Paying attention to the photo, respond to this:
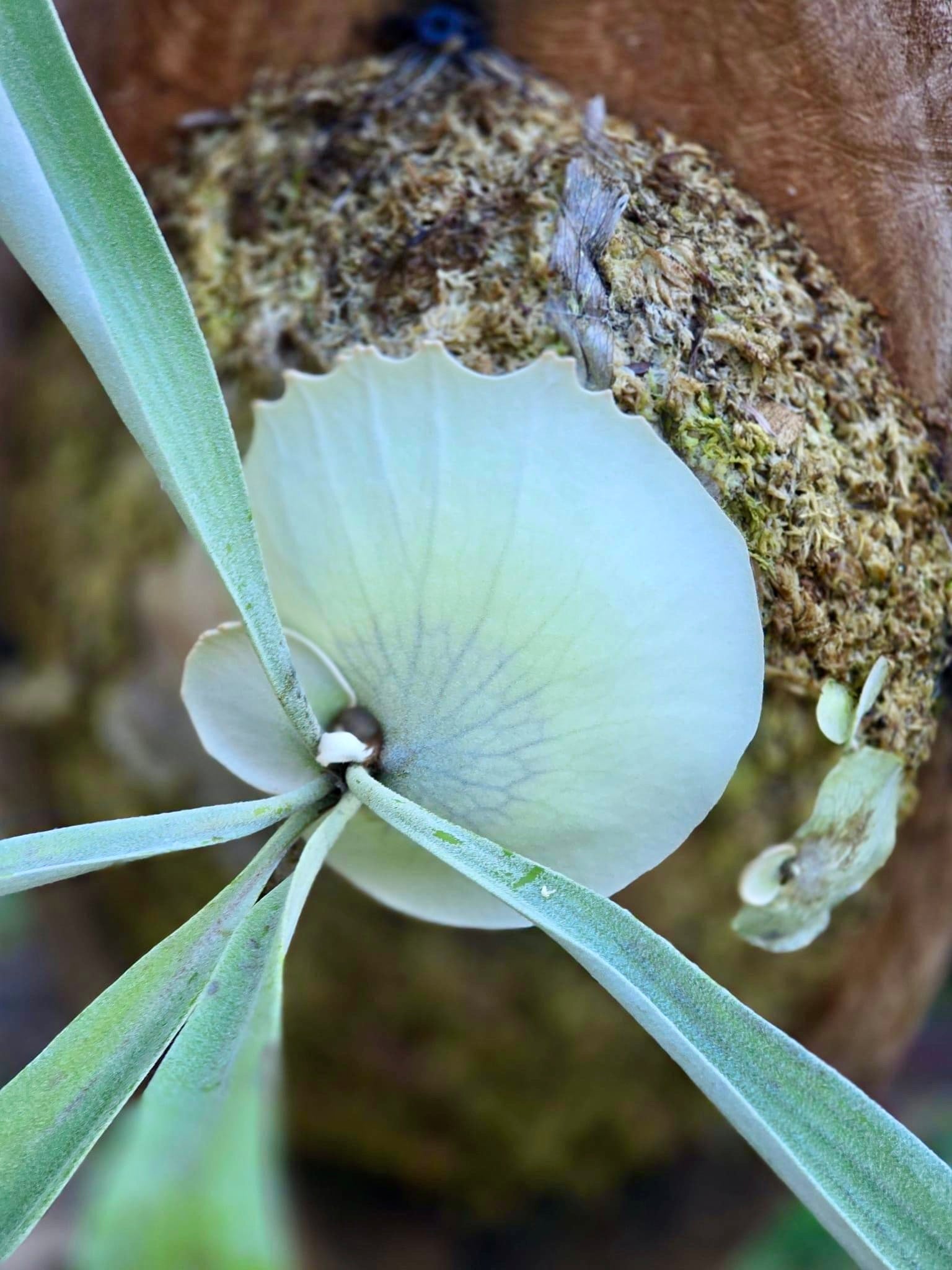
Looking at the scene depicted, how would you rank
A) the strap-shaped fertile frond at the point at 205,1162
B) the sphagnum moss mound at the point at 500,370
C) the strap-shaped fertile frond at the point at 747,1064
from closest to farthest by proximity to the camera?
the strap-shaped fertile frond at the point at 205,1162, the strap-shaped fertile frond at the point at 747,1064, the sphagnum moss mound at the point at 500,370

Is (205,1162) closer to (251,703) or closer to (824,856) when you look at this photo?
(251,703)

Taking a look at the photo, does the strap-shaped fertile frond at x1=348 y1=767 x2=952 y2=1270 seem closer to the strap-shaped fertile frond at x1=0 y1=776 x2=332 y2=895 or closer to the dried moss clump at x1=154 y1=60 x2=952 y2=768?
the strap-shaped fertile frond at x1=0 y1=776 x2=332 y2=895

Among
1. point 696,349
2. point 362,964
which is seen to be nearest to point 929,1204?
point 696,349

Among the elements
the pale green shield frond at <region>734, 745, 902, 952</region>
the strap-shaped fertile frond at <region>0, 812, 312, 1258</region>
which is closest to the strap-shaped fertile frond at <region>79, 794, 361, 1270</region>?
the strap-shaped fertile frond at <region>0, 812, 312, 1258</region>

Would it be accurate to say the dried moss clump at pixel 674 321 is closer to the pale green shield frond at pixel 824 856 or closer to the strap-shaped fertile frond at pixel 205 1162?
the pale green shield frond at pixel 824 856

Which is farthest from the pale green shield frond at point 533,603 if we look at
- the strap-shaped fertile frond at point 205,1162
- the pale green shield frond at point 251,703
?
the strap-shaped fertile frond at point 205,1162
